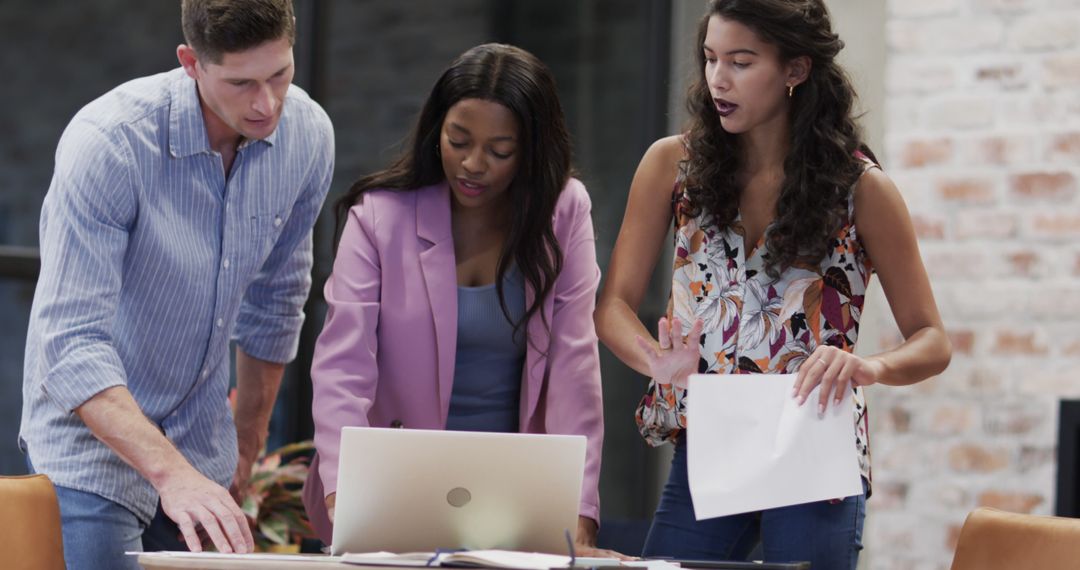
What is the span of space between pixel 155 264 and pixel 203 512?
48 cm

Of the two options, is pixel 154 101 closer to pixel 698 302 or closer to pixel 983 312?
pixel 698 302

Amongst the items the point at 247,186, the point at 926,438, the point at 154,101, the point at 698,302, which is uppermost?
the point at 154,101

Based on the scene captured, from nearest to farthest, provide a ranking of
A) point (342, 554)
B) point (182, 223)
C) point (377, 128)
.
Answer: point (342, 554) < point (182, 223) < point (377, 128)

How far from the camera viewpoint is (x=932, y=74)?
136 inches

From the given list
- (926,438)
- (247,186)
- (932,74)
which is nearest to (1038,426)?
(926,438)

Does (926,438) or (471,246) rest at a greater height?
(471,246)

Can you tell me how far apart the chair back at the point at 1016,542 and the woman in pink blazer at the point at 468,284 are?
0.56 m

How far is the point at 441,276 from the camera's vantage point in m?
2.10

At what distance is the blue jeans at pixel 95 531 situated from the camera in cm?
196

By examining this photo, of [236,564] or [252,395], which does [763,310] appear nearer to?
[236,564]

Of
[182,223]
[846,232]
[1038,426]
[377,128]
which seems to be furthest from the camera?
[377,128]

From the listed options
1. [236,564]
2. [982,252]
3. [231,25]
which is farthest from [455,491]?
[982,252]

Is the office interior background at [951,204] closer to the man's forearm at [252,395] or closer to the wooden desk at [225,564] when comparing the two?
the man's forearm at [252,395]

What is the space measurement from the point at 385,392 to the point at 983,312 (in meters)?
1.84
